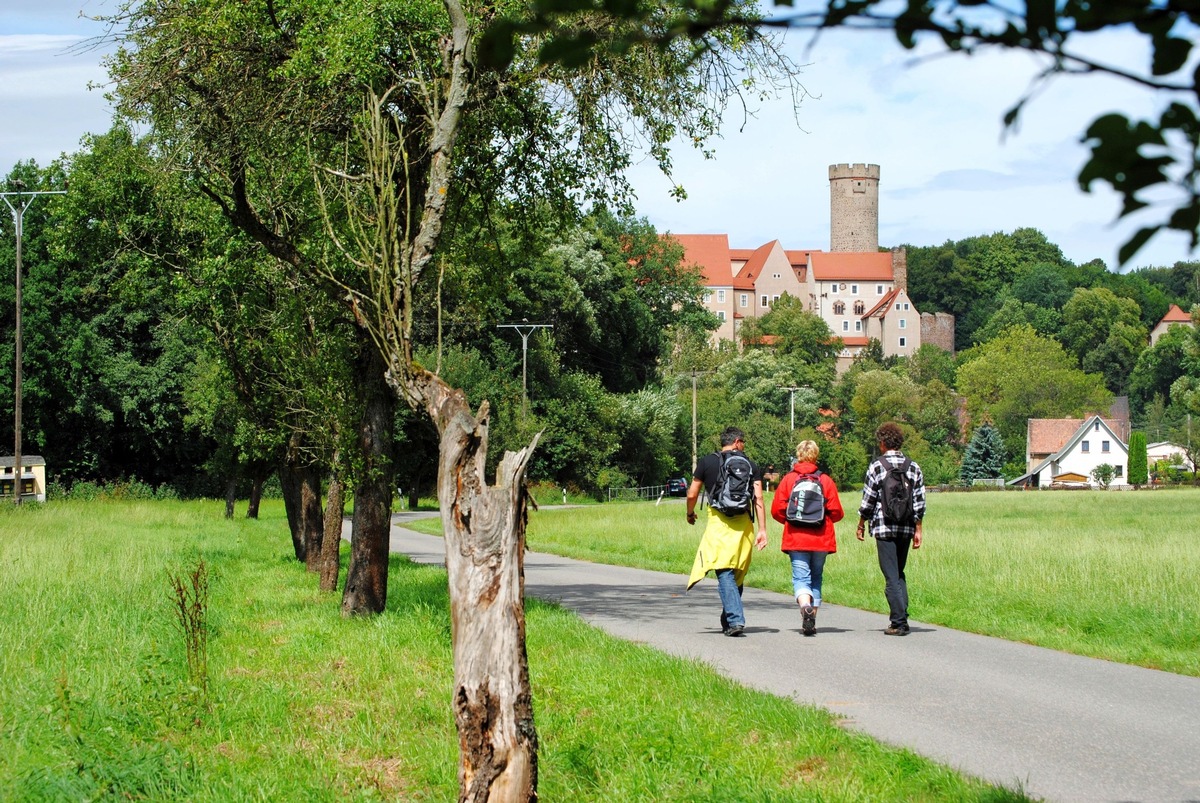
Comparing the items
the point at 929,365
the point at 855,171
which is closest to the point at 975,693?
the point at 929,365

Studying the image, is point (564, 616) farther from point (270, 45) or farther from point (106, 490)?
point (106, 490)

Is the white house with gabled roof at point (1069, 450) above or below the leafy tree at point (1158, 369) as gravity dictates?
below

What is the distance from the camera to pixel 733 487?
37.7 feet

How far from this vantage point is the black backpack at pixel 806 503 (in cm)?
1180

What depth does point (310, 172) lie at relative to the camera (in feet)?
42.5

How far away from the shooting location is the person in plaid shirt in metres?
11.6

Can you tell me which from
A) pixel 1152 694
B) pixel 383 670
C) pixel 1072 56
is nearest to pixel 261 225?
pixel 383 670

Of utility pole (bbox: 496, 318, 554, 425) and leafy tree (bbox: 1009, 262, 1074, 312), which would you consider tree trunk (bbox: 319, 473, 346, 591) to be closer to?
utility pole (bbox: 496, 318, 554, 425)

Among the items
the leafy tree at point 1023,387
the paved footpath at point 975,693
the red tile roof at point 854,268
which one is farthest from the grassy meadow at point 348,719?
the red tile roof at point 854,268

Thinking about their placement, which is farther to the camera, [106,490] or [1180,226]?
[106,490]

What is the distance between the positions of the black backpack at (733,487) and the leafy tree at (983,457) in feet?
341

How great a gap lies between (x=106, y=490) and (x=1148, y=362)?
116925 millimetres

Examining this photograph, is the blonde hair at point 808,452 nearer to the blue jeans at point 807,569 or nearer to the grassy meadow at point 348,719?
the blue jeans at point 807,569

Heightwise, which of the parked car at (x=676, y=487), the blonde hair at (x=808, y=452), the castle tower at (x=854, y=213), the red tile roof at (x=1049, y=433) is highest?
the castle tower at (x=854, y=213)
